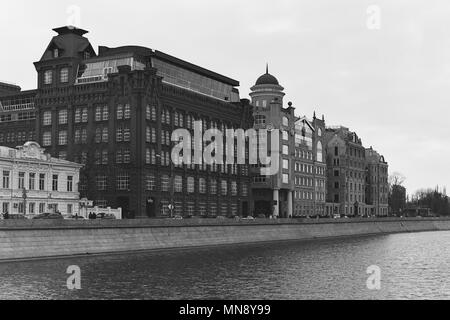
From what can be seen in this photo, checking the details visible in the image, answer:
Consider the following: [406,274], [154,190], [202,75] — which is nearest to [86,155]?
[154,190]

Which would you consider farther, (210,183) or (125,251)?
(210,183)

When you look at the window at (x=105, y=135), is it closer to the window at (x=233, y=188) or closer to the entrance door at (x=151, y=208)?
the entrance door at (x=151, y=208)

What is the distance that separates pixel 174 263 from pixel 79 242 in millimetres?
13242

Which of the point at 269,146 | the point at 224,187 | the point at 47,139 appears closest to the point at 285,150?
the point at 269,146

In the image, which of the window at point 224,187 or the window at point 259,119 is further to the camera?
the window at point 259,119

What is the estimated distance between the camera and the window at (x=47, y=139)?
12988cm

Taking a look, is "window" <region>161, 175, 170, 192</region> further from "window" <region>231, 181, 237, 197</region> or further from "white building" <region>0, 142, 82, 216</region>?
"white building" <region>0, 142, 82, 216</region>

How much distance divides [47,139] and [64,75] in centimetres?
1335

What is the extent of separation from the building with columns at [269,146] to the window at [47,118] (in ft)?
169

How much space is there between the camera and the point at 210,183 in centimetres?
13900

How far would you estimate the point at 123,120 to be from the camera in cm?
12162

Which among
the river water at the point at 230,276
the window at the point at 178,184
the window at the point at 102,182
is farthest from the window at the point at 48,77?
the river water at the point at 230,276
